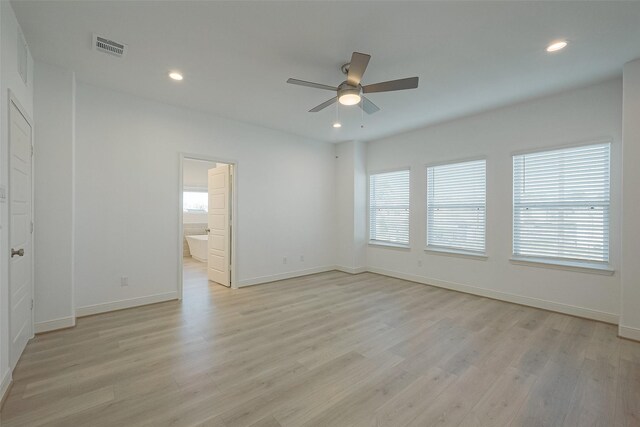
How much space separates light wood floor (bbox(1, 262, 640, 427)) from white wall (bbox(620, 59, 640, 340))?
34 centimetres

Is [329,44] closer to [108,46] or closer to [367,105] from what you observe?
[367,105]

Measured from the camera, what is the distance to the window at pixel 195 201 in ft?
29.1

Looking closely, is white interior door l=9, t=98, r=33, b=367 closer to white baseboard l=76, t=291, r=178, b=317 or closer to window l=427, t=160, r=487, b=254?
white baseboard l=76, t=291, r=178, b=317

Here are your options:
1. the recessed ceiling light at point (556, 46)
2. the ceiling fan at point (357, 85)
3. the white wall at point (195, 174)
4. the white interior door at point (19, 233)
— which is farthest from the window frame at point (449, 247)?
the white wall at point (195, 174)

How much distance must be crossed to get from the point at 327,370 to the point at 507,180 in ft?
12.5

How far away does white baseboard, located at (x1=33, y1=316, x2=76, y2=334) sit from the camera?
9.71 ft

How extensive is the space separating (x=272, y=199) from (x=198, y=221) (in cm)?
476

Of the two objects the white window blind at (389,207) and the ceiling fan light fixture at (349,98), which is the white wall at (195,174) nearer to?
the white window blind at (389,207)

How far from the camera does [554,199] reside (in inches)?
149

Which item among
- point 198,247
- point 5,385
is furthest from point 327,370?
point 198,247

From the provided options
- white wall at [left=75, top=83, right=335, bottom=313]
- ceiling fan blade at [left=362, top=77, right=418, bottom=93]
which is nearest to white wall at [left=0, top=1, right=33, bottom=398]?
white wall at [left=75, top=83, right=335, bottom=313]

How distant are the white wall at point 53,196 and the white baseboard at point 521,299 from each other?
16.9ft

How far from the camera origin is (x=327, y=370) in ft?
7.62

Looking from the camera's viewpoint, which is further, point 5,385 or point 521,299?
point 521,299
